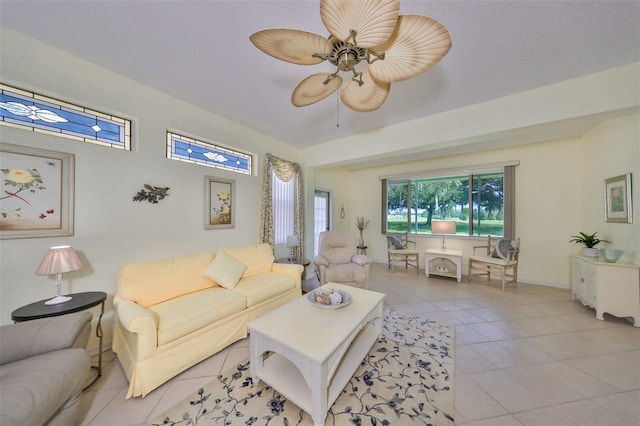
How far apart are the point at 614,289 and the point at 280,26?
4477mm

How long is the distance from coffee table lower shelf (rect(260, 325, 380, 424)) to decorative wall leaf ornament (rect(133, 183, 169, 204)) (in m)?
2.09

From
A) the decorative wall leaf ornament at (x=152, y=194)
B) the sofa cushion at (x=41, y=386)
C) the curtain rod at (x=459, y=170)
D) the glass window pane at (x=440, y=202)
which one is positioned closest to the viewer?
the sofa cushion at (x=41, y=386)

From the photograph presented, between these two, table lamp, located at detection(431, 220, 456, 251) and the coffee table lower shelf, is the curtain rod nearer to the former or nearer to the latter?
table lamp, located at detection(431, 220, 456, 251)

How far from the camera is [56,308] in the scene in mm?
1478

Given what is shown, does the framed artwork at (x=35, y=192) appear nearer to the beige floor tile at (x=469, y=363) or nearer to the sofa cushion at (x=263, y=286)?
the sofa cushion at (x=263, y=286)

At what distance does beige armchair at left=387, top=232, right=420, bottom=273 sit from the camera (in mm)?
4637

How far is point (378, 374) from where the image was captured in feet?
5.51

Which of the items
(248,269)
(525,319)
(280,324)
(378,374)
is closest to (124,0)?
(280,324)

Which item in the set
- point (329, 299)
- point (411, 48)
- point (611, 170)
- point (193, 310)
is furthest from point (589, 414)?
point (611, 170)

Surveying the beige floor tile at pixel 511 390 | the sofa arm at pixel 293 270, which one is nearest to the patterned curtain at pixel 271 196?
the sofa arm at pixel 293 270

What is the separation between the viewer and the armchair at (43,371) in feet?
→ 2.95

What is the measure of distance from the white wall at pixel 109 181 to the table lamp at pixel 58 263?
1.04 feet

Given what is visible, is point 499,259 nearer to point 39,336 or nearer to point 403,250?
point 403,250

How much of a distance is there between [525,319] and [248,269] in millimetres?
3542
